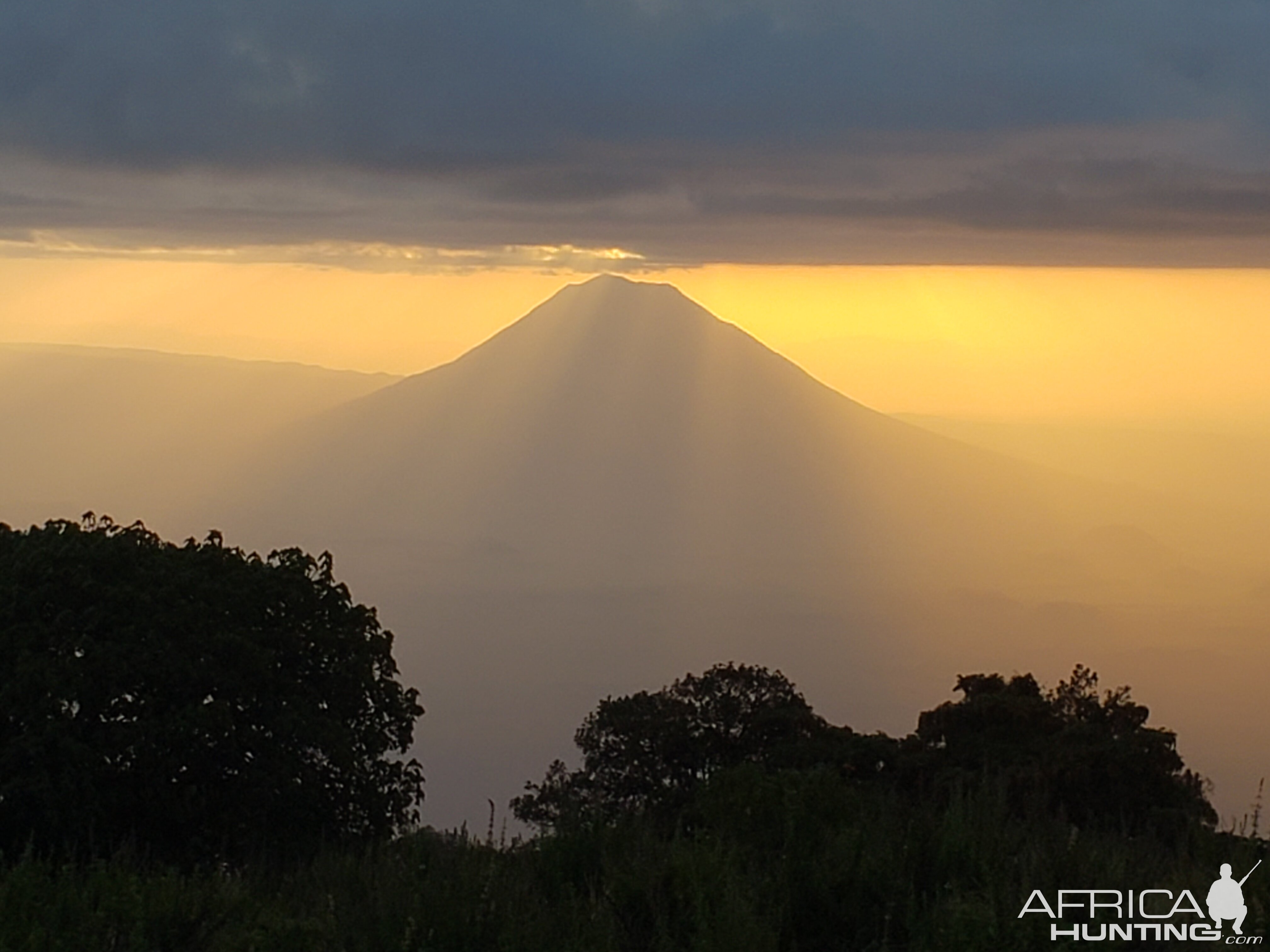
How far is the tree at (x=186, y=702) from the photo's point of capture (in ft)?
69.4

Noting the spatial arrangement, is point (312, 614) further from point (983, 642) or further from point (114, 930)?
point (983, 642)

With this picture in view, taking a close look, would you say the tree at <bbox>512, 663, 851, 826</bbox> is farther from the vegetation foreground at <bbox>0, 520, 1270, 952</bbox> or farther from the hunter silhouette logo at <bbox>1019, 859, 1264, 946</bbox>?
the hunter silhouette logo at <bbox>1019, 859, 1264, 946</bbox>

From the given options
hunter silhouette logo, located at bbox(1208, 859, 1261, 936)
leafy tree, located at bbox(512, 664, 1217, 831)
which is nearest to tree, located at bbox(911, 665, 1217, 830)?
leafy tree, located at bbox(512, 664, 1217, 831)

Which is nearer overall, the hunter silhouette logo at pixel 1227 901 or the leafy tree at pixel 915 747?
the hunter silhouette logo at pixel 1227 901

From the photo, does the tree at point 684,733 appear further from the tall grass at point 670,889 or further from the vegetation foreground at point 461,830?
the tall grass at point 670,889

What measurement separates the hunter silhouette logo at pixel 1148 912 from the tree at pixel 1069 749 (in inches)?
397

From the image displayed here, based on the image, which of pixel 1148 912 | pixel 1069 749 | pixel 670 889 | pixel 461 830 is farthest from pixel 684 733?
pixel 1148 912

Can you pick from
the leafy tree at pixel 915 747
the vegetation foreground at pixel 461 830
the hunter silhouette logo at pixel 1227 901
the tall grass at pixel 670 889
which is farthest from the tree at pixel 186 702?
the hunter silhouette logo at pixel 1227 901

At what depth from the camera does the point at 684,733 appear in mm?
33875

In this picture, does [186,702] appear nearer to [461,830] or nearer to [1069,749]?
[461,830]

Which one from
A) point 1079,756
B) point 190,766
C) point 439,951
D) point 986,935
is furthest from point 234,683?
point 986,935

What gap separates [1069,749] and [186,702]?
530 inches

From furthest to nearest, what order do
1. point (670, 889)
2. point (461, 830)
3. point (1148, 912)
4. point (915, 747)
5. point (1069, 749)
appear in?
1. point (915, 747)
2. point (1069, 749)
3. point (461, 830)
4. point (670, 889)
5. point (1148, 912)

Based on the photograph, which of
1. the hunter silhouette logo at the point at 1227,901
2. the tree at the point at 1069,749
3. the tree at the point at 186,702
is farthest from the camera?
the tree at the point at 1069,749
